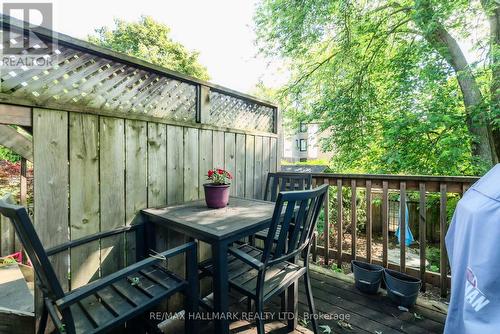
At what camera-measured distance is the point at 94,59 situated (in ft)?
5.03

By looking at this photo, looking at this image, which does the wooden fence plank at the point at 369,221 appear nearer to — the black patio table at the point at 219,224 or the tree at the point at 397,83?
the black patio table at the point at 219,224

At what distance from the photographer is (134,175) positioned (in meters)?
1.72

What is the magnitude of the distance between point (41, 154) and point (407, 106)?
4.95 m

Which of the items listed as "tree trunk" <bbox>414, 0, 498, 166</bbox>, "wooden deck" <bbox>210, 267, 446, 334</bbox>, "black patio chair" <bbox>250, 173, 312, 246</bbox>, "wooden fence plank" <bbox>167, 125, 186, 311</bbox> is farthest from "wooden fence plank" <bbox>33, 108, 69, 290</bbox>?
"tree trunk" <bbox>414, 0, 498, 166</bbox>

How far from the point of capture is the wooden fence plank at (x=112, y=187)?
155cm

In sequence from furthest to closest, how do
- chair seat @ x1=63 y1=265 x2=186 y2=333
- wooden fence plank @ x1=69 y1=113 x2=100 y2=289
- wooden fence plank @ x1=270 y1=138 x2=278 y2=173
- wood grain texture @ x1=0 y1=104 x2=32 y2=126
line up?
wooden fence plank @ x1=270 y1=138 x2=278 y2=173 < wooden fence plank @ x1=69 y1=113 x2=100 y2=289 < wood grain texture @ x1=0 y1=104 x2=32 y2=126 < chair seat @ x1=63 y1=265 x2=186 y2=333

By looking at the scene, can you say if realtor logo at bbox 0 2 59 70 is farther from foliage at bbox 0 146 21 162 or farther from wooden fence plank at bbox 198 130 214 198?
foliage at bbox 0 146 21 162

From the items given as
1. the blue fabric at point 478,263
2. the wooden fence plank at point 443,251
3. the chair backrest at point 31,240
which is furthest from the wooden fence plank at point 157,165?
the wooden fence plank at point 443,251

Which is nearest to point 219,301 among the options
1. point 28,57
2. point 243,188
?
point 243,188

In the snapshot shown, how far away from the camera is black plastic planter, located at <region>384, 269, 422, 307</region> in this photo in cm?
192

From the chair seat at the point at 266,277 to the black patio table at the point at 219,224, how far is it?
5.8 inches

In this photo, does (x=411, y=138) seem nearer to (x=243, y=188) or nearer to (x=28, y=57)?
(x=243, y=188)

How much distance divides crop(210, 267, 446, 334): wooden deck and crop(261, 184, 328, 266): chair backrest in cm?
72

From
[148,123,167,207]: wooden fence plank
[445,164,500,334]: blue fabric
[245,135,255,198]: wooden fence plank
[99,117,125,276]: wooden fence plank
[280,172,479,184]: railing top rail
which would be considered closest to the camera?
[445,164,500,334]: blue fabric
